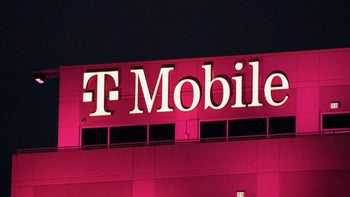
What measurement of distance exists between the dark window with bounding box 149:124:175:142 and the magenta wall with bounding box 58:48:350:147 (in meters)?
0.25

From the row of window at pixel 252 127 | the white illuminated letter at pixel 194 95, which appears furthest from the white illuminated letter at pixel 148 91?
the row of window at pixel 252 127

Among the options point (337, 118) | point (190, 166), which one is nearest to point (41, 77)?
point (190, 166)

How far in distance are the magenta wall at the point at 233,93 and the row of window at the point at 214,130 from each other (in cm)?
26

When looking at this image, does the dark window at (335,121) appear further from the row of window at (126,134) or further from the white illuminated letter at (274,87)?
the row of window at (126,134)

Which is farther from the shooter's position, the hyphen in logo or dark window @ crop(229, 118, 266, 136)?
the hyphen in logo

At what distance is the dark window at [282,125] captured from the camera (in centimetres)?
7940

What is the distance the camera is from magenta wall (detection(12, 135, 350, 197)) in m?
76.1

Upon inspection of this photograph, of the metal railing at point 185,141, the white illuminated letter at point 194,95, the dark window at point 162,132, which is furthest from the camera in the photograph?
the white illuminated letter at point 194,95

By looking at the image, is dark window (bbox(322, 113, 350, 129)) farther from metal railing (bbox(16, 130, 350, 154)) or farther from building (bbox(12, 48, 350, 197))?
metal railing (bbox(16, 130, 350, 154))

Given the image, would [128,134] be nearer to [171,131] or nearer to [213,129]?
[171,131]

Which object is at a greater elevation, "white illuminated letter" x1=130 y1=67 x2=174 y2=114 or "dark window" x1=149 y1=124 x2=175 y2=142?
"white illuminated letter" x1=130 y1=67 x2=174 y2=114

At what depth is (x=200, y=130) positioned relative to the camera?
8081cm

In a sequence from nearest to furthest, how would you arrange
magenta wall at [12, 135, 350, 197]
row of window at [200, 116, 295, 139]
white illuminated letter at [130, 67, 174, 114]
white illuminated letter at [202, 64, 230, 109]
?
magenta wall at [12, 135, 350, 197]
row of window at [200, 116, 295, 139]
white illuminated letter at [202, 64, 230, 109]
white illuminated letter at [130, 67, 174, 114]

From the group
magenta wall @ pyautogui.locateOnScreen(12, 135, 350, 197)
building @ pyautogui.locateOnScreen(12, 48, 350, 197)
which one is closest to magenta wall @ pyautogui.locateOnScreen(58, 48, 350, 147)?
building @ pyautogui.locateOnScreen(12, 48, 350, 197)
